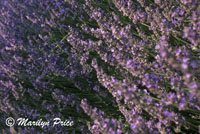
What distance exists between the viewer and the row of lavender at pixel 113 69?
1.20 m

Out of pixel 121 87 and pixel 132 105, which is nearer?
pixel 121 87

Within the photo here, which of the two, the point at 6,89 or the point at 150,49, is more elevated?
the point at 150,49

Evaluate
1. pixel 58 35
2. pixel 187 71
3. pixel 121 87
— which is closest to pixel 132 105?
pixel 121 87

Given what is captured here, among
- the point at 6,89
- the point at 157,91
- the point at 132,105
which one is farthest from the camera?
the point at 6,89

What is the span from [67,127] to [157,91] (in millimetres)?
984

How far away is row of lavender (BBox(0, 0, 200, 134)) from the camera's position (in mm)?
1200

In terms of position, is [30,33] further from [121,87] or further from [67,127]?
[121,87]

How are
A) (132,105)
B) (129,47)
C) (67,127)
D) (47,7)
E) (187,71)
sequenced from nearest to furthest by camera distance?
(187,71), (132,105), (129,47), (67,127), (47,7)

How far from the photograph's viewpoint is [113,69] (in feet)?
6.90

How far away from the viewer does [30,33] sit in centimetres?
289

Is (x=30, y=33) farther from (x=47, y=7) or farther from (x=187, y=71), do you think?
(x=187, y=71)

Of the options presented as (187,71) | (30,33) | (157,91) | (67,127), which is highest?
(187,71)

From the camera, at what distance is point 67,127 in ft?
6.49

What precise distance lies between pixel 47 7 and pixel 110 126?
5.76ft
